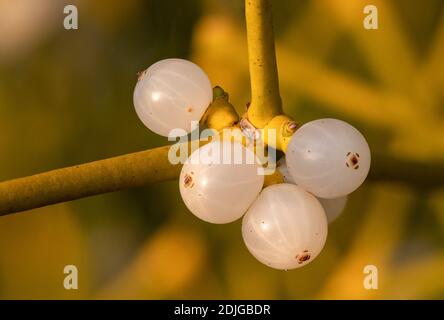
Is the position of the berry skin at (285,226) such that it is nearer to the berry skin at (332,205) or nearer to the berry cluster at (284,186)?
the berry cluster at (284,186)

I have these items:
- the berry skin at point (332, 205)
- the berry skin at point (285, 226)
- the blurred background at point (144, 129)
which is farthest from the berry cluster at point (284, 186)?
the blurred background at point (144, 129)

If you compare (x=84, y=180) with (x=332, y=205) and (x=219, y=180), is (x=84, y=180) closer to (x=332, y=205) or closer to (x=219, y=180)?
(x=219, y=180)

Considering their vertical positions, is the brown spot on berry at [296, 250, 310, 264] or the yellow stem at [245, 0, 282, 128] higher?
the yellow stem at [245, 0, 282, 128]

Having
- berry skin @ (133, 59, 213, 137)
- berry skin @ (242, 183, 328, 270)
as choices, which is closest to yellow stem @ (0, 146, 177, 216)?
berry skin @ (133, 59, 213, 137)

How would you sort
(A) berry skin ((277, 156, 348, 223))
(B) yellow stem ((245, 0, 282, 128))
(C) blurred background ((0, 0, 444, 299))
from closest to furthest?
(B) yellow stem ((245, 0, 282, 128)), (A) berry skin ((277, 156, 348, 223)), (C) blurred background ((0, 0, 444, 299))

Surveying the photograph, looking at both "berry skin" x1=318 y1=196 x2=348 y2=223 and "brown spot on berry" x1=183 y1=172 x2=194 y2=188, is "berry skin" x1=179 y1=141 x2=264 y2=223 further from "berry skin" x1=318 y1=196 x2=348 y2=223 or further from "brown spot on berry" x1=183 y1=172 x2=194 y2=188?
"berry skin" x1=318 y1=196 x2=348 y2=223

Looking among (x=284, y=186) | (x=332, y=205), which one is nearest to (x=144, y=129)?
(x=332, y=205)

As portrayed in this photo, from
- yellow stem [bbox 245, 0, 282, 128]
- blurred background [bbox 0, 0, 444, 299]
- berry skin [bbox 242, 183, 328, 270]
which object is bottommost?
berry skin [bbox 242, 183, 328, 270]
